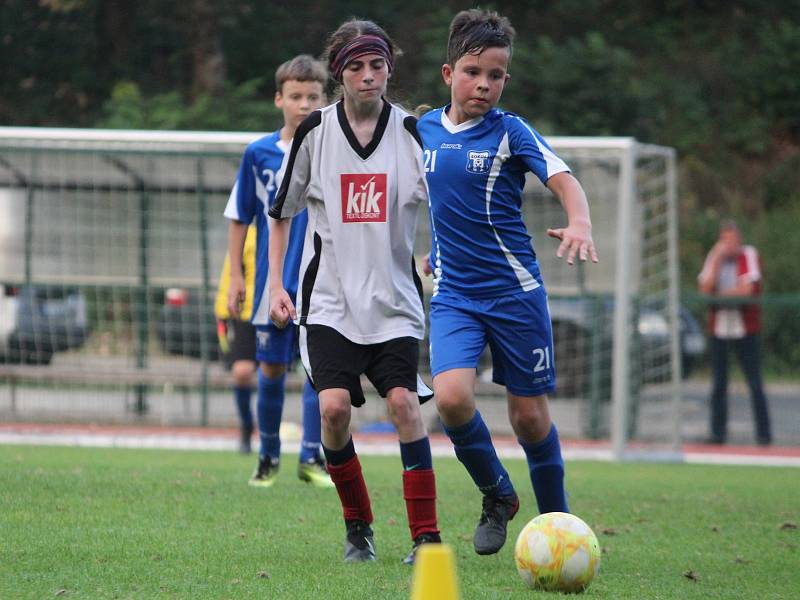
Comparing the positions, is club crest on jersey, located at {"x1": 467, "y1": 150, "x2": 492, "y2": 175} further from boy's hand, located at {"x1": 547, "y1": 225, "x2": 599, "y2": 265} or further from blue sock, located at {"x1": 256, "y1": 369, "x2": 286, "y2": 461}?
blue sock, located at {"x1": 256, "y1": 369, "x2": 286, "y2": 461}

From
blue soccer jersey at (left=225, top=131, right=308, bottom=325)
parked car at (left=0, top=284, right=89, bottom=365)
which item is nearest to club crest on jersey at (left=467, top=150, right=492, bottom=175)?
blue soccer jersey at (left=225, top=131, right=308, bottom=325)

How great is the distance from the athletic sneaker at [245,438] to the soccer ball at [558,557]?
548 cm

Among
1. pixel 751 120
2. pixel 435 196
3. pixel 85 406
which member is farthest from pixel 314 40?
pixel 435 196

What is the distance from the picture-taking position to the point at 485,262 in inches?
211

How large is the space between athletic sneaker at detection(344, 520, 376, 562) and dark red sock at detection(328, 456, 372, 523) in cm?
3

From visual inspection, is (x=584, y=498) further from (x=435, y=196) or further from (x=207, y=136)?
(x=207, y=136)

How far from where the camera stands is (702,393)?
13758 millimetres

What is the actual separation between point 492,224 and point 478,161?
0.25m

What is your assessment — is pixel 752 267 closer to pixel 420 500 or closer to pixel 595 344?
pixel 595 344

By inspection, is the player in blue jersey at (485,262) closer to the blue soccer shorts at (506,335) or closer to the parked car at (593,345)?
the blue soccer shorts at (506,335)

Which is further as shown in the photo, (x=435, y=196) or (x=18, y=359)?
(x=18, y=359)

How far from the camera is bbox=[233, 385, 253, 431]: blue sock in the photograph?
30.4 ft

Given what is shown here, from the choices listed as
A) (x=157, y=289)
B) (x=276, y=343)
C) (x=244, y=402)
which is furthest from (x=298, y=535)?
(x=157, y=289)

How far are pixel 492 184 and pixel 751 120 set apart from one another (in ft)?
85.5
